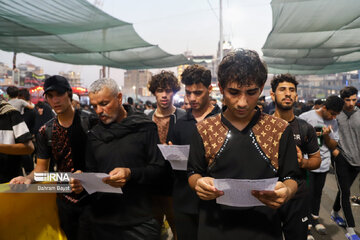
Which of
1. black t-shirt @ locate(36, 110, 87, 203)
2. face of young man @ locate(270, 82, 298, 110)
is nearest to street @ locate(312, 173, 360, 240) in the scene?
face of young man @ locate(270, 82, 298, 110)

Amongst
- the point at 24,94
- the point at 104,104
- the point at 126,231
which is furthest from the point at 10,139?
the point at 24,94

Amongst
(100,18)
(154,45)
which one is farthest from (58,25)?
(154,45)

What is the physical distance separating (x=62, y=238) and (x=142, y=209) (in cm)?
98

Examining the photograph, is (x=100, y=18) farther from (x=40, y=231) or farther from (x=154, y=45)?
(x=40, y=231)

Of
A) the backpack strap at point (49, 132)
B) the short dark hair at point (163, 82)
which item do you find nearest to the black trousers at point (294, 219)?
the short dark hair at point (163, 82)

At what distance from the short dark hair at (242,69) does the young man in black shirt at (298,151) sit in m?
1.16

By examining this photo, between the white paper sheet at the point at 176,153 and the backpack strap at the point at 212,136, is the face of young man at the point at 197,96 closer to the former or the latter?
the white paper sheet at the point at 176,153

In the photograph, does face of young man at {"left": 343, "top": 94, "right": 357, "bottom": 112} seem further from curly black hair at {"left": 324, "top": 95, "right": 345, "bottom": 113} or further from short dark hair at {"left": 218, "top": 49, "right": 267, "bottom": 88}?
short dark hair at {"left": 218, "top": 49, "right": 267, "bottom": 88}

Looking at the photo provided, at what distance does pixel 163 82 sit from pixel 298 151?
182 cm

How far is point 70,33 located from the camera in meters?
8.32

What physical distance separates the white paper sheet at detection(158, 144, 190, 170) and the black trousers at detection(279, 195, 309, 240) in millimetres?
898

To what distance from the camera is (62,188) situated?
2.29 metres

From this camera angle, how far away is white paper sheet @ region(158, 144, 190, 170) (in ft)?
7.56

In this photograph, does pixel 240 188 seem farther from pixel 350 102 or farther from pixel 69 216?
pixel 350 102
